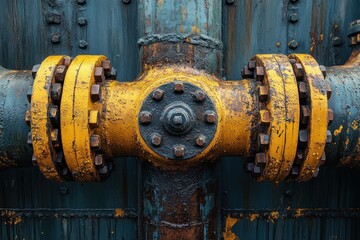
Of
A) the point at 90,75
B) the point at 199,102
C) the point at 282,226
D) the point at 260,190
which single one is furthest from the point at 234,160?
the point at 90,75

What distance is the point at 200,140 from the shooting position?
102 centimetres

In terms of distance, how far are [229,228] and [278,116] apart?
2.63 feet

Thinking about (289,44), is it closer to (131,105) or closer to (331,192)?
(331,192)

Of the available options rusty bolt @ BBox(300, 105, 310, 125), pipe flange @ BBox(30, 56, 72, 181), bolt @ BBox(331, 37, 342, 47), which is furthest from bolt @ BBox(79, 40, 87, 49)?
bolt @ BBox(331, 37, 342, 47)

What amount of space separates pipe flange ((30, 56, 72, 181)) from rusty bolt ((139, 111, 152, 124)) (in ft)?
0.77

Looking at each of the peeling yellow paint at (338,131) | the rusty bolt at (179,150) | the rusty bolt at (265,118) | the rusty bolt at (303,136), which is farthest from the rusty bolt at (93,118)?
the peeling yellow paint at (338,131)

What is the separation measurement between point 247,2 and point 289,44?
250mm

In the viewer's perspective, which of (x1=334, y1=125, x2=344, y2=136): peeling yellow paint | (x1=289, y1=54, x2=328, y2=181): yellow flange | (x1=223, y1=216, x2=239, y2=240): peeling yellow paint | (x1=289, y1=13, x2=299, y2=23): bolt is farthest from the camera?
(x1=223, y1=216, x2=239, y2=240): peeling yellow paint

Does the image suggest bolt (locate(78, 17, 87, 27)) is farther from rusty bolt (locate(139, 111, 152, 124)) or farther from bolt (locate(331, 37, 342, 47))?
bolt (locate(331, 37, 342, 47))

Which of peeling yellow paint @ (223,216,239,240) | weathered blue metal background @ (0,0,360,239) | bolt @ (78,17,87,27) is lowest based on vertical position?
peeling yellow paint @ (223,216,239,240)

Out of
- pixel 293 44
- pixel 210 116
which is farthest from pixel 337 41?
pixel 210 116

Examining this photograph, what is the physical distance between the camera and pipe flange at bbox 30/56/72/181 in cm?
100

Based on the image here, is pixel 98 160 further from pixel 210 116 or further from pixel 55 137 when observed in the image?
pixel 210 116

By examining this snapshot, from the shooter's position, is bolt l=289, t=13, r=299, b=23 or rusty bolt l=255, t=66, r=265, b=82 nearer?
rusty bolt l=255, t=66, r=265, b=82
